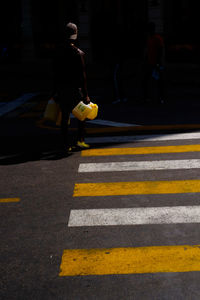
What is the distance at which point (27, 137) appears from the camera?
33.9 ft

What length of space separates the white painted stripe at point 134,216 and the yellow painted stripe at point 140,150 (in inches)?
112

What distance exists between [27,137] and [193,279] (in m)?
6.78

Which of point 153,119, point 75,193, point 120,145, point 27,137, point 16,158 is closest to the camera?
point 75,193

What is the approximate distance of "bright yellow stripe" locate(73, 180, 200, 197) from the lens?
248 inches

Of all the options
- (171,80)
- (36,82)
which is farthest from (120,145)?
(36,82)

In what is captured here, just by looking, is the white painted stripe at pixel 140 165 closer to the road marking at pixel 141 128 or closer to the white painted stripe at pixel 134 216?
the white painted stripe at pixel 134 216

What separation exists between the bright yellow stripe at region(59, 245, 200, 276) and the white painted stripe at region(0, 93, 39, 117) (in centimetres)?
997

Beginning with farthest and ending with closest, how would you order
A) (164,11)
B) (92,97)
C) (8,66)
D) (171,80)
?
(8,66) < (164,11) < (171,80) < (92,97)

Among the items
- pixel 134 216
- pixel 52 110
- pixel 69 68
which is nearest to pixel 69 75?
pixel 69 68

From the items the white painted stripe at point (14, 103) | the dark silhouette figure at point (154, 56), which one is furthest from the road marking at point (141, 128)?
the white painted stripe at point (14, 103)

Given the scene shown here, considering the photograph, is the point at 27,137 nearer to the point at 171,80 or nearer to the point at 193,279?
the point at 193,279

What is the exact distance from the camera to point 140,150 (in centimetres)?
861

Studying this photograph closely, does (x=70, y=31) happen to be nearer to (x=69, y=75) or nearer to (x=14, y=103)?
(x=69, y=75)

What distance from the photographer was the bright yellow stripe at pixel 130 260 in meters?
4.25
